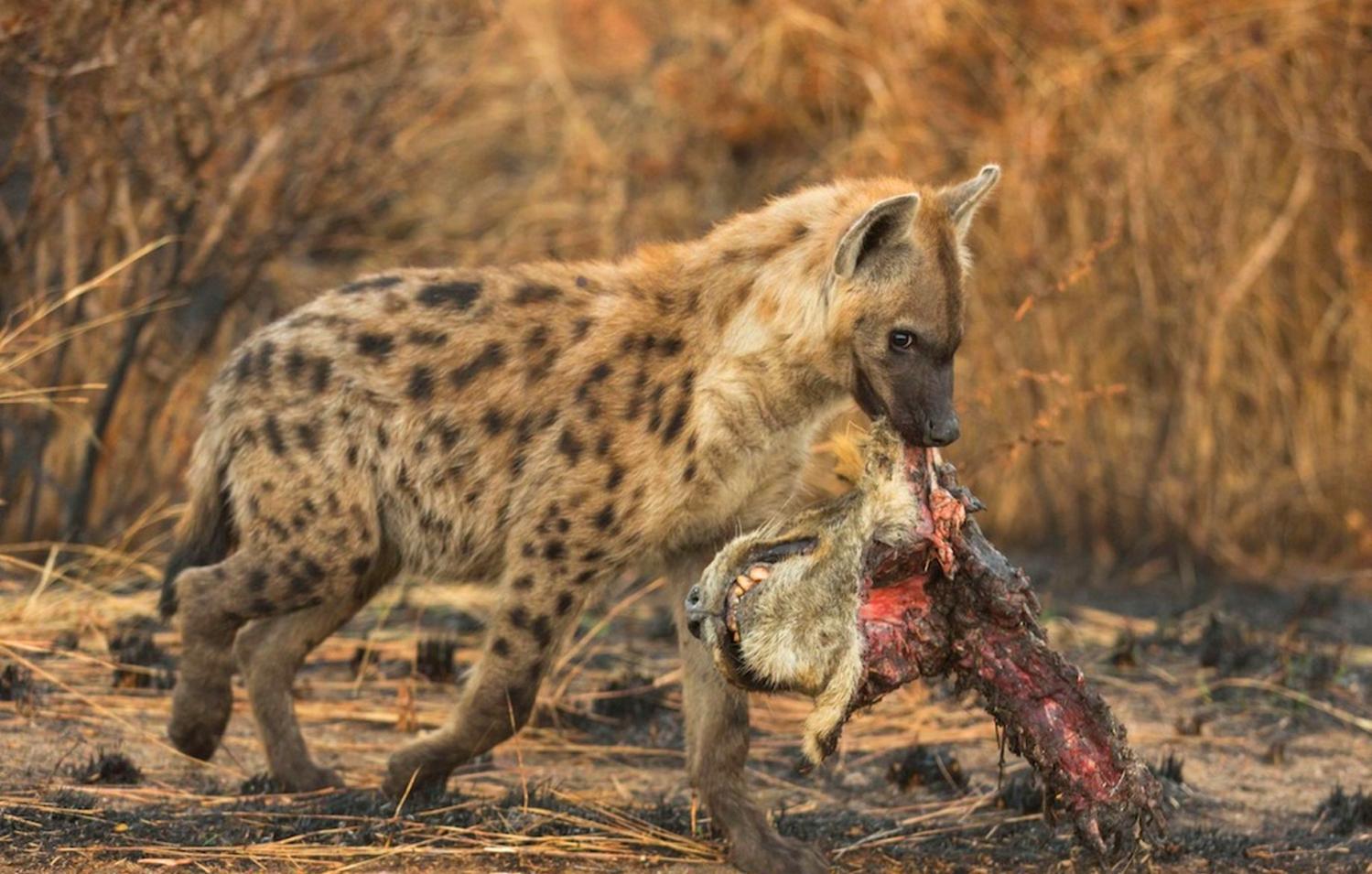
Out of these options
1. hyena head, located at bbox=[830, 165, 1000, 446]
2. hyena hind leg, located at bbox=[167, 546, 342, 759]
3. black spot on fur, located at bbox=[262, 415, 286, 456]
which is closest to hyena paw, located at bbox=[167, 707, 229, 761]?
hyena hind leg, located at bbox=[167, 546, 342, 759]

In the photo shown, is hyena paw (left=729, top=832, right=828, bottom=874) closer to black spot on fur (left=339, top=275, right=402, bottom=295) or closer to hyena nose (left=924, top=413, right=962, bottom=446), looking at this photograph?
hyena nose (left=924, top=413, right=962, bottom=446)

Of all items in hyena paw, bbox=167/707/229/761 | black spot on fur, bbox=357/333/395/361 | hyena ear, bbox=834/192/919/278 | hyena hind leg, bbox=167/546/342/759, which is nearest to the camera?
hyena ear, bbox=834/192/919/278

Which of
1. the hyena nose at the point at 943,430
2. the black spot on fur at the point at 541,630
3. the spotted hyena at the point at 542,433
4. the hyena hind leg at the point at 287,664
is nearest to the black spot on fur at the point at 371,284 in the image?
the spotted hyena at the point at 542,433

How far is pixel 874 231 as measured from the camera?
4273 mm

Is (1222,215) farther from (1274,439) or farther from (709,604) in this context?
(709,604)

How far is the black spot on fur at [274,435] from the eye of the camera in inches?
181

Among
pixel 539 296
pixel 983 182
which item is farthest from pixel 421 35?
pixel 983 182

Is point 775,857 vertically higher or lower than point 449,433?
lower

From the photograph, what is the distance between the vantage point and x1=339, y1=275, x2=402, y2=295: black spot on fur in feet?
16.2

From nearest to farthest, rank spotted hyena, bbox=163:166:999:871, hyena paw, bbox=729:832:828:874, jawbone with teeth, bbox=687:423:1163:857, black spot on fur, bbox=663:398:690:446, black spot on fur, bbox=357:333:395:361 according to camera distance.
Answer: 1. jawbone with teeth, bbox=687:423:1163:857
2. hyena paw, bbox=729:832:828:874
3. spotted hyena, bbox=163:166:999:871
4. black spot on fur, bbox=663:398:690:446
5. black spot on fur, bbox=357:333:395:361

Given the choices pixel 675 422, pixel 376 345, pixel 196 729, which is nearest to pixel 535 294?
pixel 376 345

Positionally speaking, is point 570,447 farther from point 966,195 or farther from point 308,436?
point 966,195

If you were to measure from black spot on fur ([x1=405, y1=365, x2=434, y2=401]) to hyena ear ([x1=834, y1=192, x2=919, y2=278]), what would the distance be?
111 cm

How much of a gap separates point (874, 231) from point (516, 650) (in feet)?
4.13
